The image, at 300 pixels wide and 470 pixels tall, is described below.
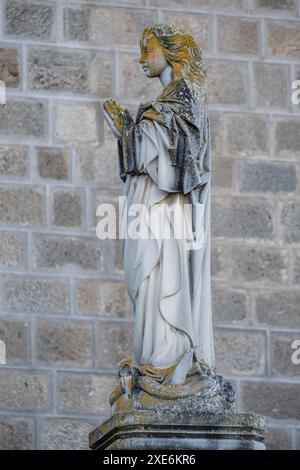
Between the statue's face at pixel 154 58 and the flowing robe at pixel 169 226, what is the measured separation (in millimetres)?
191

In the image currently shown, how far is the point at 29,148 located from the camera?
12.3 meters

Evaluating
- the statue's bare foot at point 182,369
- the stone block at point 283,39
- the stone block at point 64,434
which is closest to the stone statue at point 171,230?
the statue's bare foot at point 182,369

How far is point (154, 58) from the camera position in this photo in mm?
10617

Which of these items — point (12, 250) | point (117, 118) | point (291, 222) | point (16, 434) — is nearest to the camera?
point (117, 118)

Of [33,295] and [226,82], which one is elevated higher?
[226,82]

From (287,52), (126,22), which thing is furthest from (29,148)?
(287,52)

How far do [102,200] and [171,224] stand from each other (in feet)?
6.52

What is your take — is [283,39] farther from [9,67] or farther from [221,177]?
[9,67]

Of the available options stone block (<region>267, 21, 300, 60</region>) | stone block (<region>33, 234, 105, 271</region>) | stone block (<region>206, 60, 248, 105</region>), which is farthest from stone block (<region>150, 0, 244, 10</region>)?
stone block (<region>33, 234, 105, 271</region>)

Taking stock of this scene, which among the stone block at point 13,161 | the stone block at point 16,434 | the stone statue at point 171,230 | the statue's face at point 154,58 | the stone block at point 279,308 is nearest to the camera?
the stone statue at point 171,230

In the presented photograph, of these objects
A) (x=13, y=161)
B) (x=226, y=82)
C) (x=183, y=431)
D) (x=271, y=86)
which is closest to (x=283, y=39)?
(x=271, y=86)

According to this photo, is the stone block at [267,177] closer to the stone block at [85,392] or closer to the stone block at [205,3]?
the stone block at [205,3]

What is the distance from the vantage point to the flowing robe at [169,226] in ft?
33.5

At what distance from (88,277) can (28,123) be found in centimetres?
104
